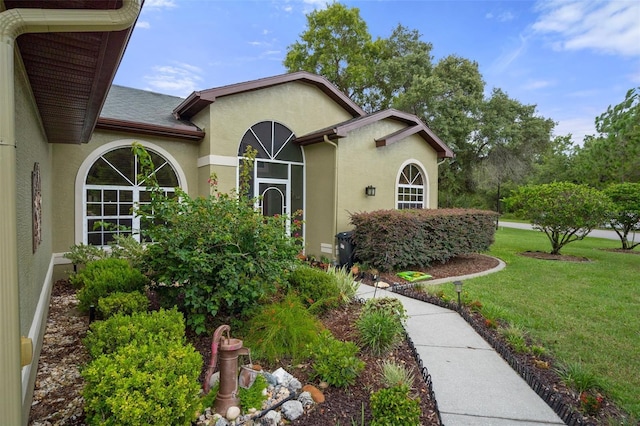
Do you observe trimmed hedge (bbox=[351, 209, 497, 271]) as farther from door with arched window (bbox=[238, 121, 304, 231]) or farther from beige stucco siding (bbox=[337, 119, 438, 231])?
door with arched window (bbox=[238, 121, 304, 231])

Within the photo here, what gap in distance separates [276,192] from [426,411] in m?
8.02

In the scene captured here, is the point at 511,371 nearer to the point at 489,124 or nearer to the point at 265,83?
the point at 265,83

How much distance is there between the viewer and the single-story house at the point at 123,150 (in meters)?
1.82

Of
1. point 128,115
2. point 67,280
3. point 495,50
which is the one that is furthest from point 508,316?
point 495,50

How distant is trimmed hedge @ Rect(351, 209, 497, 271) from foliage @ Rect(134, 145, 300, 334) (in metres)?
4.42

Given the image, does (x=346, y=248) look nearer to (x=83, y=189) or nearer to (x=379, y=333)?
(x=379, y=333)

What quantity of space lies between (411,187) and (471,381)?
8.85 meters

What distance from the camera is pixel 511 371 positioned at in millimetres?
3740

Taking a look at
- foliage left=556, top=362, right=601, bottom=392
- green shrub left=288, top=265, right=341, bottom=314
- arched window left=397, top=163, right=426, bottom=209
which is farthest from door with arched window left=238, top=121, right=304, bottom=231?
foliage left=556, top=362, right=601, bottom=392

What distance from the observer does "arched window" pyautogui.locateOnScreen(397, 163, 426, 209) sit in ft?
37.9

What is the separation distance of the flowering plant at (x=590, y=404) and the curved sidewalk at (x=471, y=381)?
30 cm

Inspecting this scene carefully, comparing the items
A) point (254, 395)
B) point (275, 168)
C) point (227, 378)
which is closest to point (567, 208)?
point (275, 168)

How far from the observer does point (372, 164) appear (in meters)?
10.6

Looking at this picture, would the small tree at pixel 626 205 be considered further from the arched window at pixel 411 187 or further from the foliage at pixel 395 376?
the foliage at pixel 395 376
